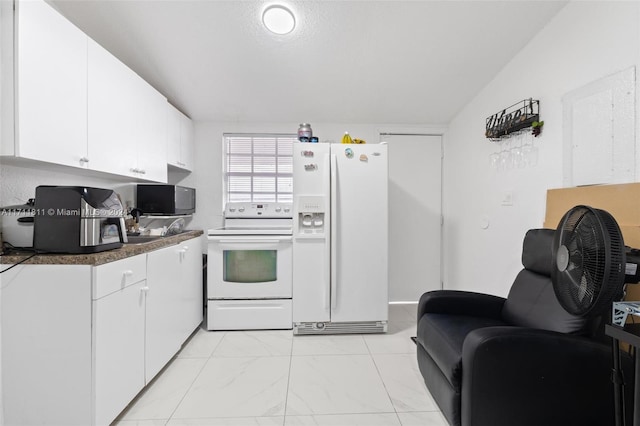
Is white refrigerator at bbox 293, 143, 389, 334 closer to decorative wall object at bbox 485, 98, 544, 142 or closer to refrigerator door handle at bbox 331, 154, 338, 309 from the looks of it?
refrigerator door handle at bbox 331, 154, 338, 309

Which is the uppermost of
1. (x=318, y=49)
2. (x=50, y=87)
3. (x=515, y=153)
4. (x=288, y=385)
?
(x=318, y=49)

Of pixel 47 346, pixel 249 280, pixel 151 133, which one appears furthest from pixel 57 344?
pixel 151 133

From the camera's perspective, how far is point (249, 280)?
2613 millimetres

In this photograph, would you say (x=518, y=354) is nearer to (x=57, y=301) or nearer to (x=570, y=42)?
(x=570, y=42)

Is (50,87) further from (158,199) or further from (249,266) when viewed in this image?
(249,266)

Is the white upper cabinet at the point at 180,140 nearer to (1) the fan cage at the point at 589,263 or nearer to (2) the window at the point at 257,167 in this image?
(2) the window at the point at 257,167

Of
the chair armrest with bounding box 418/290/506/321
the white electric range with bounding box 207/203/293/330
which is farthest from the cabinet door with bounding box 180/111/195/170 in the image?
the chair armrest with bounding box 418/290/506/321

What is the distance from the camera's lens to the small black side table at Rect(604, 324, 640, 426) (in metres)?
0.88

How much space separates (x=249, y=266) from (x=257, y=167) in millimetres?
1250

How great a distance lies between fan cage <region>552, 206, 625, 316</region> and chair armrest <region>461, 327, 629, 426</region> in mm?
277

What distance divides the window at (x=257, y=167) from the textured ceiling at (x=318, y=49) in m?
0.37

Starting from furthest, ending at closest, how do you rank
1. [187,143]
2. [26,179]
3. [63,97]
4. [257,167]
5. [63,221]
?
[257,167] → [187,143] → [26,179] → [63,97] → [63,221]

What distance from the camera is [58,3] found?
5.82 feet

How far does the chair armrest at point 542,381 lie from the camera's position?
3.84 ft
